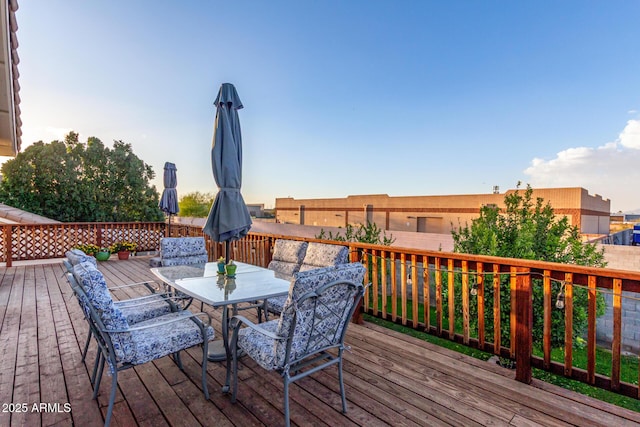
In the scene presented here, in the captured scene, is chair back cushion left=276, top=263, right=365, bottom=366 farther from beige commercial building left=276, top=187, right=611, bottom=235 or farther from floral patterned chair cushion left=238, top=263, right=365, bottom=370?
Result: beige commercial building left=276, top=187, right=611, bottom=235

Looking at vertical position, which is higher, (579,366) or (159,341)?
(159,341)

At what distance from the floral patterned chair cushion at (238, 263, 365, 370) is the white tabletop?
0.36 m

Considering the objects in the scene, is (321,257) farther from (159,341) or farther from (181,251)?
(181,251)

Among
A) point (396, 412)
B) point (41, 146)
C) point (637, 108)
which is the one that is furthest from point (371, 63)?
point (41, 146)

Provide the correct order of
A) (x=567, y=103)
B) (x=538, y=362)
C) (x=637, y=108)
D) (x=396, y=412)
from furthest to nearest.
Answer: (x=637, y=108) < (x=567, y=103) < (x=538, y=362) < (x=396, y=412)

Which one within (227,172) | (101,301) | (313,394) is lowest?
(313,394)

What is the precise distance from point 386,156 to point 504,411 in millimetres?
15731

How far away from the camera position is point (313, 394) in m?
2.14

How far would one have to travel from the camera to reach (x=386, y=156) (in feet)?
55.3

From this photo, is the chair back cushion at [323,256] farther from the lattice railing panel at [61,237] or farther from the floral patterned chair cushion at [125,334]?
the lattice railing panel at [61,237]

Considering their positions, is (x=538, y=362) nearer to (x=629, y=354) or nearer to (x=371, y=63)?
(x=629, y=354)

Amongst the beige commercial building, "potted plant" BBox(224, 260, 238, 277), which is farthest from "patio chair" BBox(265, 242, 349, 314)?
the beige commercial building

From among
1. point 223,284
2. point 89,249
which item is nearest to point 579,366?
point 223,284

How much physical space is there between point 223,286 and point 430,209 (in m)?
21.6
